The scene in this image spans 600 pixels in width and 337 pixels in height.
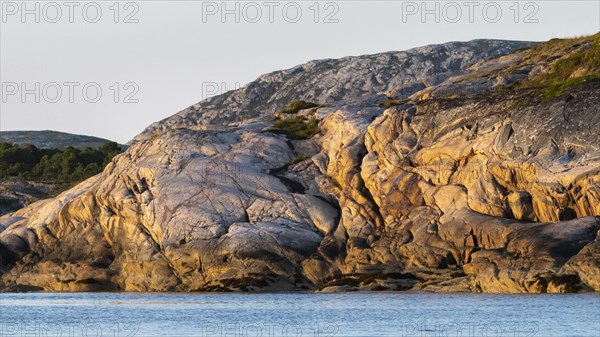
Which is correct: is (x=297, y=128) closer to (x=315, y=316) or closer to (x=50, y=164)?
(x=315, y=316)

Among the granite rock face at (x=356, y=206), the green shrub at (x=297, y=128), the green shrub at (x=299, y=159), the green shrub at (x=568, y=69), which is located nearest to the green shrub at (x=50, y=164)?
the granite rock face at (x=356, y=206)

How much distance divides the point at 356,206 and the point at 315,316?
30.6 metres

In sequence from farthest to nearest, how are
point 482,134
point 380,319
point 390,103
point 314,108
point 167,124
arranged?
point 167,124
point 314,108
point 390,103
point 482,134
point 380,319

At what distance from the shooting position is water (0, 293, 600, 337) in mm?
50031

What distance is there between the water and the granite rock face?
19.1ft

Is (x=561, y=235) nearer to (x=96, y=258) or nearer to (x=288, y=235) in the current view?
(x=288, y=235)

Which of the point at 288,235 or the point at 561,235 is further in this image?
the point at 288,235

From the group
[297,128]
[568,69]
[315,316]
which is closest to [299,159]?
[297,128]

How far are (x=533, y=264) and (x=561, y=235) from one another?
306 cm

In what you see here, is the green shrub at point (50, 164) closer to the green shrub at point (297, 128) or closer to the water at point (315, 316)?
the green shrub at point (297, 128)

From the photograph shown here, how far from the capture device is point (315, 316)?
59281 mm

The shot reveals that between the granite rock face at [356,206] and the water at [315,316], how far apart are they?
19.1 feet

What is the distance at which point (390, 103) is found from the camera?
4173 inches

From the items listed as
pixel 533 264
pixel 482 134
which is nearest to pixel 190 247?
pixel 482 134
